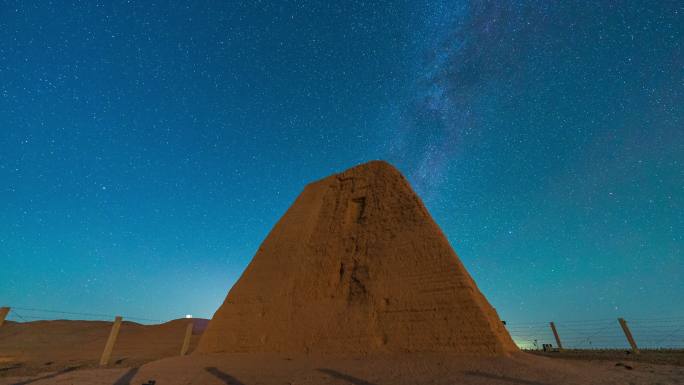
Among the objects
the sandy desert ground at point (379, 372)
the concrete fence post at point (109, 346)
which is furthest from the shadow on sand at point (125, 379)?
the concrete fence post at point (109, 346)

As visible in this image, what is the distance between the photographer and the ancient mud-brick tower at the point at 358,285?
9969 millimetres

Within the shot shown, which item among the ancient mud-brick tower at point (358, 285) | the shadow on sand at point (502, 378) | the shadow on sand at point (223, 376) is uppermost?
the ancient mud-brick tower at point (358, 285)

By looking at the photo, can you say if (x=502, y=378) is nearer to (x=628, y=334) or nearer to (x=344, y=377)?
(x=344, y=377)

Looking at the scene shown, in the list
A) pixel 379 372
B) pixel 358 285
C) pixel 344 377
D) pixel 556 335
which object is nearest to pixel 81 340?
pixel 358 285

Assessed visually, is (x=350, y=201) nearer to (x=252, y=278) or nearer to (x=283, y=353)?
(x=252, y=278)

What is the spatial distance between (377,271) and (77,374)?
12.1 m

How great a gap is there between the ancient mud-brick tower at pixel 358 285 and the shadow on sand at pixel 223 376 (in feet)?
6.69

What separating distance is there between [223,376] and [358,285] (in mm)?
5608

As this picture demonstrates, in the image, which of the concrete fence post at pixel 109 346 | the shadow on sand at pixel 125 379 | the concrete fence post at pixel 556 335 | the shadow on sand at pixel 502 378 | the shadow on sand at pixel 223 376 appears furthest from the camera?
the concrete fence post at pixel 556 335

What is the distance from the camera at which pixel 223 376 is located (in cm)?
973

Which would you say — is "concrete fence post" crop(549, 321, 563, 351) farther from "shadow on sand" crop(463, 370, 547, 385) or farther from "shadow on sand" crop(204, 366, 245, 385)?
"shadow on sand" crop(204, 366, 245, 385)

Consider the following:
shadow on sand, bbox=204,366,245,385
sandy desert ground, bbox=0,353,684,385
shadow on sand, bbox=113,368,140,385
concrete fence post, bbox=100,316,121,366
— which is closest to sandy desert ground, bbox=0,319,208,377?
concrete fence post, bbox=100,316,121,366

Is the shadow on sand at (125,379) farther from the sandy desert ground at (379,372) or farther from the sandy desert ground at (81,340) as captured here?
the sandy desert ground at (81,340)

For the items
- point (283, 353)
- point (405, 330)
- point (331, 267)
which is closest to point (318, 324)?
A: point (283, 353)
